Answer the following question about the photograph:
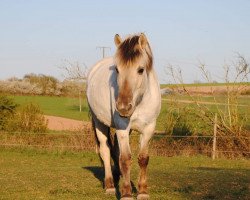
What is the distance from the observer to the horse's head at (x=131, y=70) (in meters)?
5.91

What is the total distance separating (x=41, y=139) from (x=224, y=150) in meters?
7.61

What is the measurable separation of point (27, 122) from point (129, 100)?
15.8 m

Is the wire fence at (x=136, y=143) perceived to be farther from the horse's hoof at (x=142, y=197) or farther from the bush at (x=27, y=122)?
the horse's hoof at (x=142, y=197)

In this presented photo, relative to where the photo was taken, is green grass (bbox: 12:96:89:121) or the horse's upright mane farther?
green grass (bbox: 12:96:89:121)

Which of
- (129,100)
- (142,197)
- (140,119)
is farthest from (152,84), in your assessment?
(142,197)

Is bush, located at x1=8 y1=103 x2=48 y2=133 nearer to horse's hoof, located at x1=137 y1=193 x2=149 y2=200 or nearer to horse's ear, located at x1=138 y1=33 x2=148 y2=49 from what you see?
horse's hoof, located at x1=137 y1=193 x2=149 y2=200

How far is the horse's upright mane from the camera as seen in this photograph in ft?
20.3

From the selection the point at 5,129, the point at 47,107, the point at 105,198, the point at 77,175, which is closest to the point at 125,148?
the point at 105,198

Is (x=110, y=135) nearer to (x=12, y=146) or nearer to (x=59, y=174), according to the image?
(x=59, y=174)

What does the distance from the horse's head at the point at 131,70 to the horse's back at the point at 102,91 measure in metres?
0.76

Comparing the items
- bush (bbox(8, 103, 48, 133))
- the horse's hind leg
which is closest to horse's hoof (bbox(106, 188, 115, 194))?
the horse's hind leg

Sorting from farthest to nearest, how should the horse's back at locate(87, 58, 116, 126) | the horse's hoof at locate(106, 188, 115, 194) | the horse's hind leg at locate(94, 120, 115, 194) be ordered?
the horse's hind leg at locate(94, 120, 115, 194)
the horse's hoof at locate(106, 188, 115, 194)
the horse's back at locate(87, 58, 116, 126)

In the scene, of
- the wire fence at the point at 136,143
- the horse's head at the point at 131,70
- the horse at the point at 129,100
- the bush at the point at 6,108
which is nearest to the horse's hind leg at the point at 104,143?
the horse at the point at 129,100

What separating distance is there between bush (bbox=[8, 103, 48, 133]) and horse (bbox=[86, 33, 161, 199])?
13.5 metres
